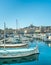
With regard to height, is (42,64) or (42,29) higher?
(42,29)

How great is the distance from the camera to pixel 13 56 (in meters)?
11.5

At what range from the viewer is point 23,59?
439 inches

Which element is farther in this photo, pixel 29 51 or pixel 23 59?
pixel 29 51

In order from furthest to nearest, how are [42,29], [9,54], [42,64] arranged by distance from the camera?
[42,29]
[9,54]
[42,64]

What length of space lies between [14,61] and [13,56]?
32.8 inches

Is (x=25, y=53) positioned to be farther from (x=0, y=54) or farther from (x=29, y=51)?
(x=0, y=54)

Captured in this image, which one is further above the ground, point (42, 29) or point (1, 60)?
point (42, 29)

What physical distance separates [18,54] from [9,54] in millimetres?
584

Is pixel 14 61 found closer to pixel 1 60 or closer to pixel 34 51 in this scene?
pixel 1 60

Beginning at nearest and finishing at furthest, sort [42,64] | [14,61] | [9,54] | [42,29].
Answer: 1. [42,64]
2. [14,61]
3. [9,54]
4. [42,29]

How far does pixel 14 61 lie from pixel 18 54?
0.96 meters

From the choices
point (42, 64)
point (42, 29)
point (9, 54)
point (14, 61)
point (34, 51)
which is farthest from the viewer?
point (42, 29)

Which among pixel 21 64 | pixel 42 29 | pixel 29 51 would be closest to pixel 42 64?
pixel 21 64

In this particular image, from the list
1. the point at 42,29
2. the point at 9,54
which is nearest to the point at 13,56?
the point at 9,54
